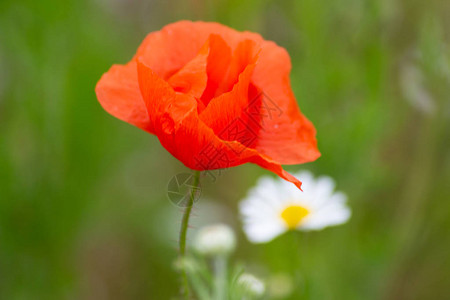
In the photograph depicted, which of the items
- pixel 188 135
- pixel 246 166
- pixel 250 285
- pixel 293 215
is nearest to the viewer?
pixel 188 135

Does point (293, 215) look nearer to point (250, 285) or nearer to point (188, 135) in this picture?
point (250, 285)

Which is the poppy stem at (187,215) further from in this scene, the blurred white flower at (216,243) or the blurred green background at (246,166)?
the blurred green background at (246,166)

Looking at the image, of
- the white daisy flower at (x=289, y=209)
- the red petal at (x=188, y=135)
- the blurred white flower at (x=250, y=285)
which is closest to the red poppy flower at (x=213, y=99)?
the red petal at (x=188, y=135)

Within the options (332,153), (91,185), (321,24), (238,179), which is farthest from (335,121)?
(91,185)

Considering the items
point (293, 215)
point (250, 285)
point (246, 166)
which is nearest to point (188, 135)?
point (250, 285)

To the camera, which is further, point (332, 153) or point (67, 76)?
point (67, 76)

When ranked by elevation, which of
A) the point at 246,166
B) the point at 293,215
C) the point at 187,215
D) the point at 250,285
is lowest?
the point at 246,166

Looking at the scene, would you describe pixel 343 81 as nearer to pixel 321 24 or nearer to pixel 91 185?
pixel 321 24
